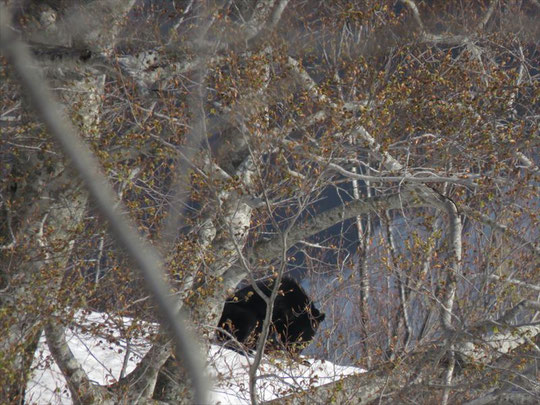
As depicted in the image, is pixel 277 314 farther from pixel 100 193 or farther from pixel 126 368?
pixel 100 193

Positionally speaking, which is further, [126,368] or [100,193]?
[126,368]

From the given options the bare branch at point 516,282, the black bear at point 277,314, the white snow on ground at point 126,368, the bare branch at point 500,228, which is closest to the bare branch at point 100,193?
the white snow on ground at point 126,368

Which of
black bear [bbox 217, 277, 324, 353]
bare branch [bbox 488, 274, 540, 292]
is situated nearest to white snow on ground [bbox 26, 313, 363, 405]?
black bear [bbox 217, 277, 324, 353]

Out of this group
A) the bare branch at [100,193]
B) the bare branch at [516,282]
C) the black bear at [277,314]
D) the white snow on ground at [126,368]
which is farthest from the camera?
the black bear at [277,314]

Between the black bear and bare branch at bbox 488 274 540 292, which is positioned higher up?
bare branch at bbox 488 274 540 292

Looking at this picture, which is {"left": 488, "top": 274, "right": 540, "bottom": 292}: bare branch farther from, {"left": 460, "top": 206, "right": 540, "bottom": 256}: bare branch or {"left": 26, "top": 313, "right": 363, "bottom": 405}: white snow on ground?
{"left": 26, "top": 313, "right": 363, "bottom": 405}: white snow on ground

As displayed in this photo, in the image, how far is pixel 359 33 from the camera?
10289 mm

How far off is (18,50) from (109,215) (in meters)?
0.25

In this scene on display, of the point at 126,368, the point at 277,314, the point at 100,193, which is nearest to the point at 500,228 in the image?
the point at 277,314

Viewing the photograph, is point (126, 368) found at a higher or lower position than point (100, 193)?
lower

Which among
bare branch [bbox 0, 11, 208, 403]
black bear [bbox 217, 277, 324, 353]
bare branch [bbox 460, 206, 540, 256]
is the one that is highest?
bare branch [bbox 0, 11, 208, 403]

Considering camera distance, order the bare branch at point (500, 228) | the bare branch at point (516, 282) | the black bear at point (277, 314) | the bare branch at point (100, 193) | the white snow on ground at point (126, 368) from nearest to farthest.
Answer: the bare branch at point (100, 193)
the bare branch at point (516, 282)
the bare branch at point (500, 228)
the white snow on ground at point (126, 368)
the black bear at point (277, 314)

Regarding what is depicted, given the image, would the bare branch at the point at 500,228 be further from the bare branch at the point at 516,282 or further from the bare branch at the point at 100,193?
the bare branch at the point at 100,193

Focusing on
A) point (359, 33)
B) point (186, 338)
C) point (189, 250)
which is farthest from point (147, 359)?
point (186, 338)
